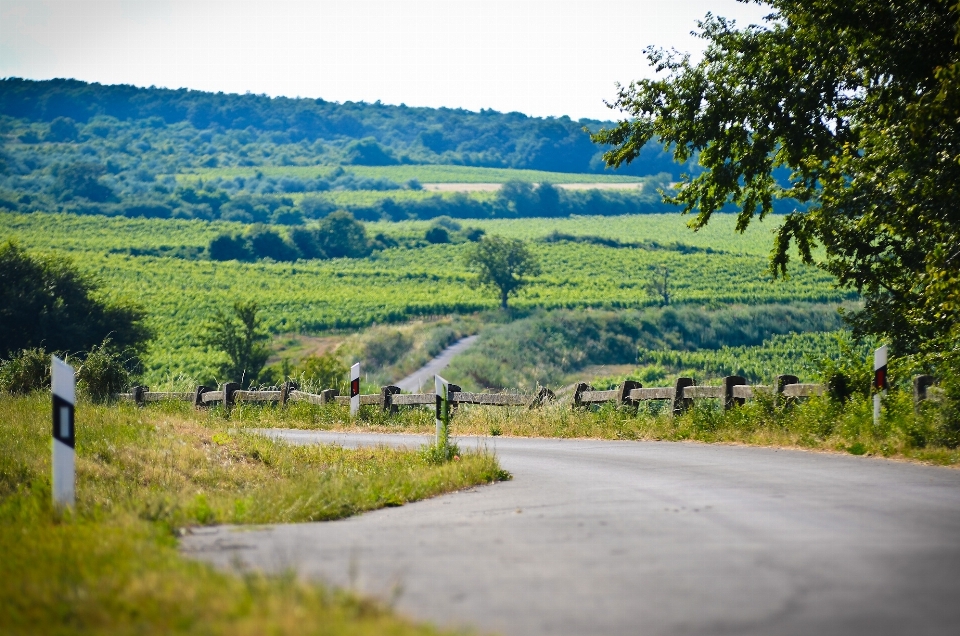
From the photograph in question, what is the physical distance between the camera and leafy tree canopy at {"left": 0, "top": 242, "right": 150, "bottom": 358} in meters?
52.7

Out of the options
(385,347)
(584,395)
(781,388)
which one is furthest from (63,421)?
(385,347)

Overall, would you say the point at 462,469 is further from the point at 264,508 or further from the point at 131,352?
the point at 131,352

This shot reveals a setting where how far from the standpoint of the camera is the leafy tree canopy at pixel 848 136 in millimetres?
16656

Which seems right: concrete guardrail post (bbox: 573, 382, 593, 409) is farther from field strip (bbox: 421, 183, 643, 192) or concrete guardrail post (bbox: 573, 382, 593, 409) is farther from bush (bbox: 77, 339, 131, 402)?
field strip (bbox: 421, 183, 643, 192)

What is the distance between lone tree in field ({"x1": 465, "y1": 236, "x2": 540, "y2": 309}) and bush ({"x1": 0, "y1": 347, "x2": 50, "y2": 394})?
6465 centimetres

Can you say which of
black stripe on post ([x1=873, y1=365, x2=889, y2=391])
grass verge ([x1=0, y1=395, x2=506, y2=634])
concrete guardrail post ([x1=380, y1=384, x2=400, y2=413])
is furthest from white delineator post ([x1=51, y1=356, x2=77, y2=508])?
concrete guardrail post ([x1=380, y1=384, x2=400, y2=413])

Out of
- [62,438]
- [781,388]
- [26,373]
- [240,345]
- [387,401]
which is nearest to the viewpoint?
[62,438]

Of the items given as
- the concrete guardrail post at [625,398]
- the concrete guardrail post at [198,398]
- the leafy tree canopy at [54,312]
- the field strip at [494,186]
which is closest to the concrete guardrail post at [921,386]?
the concrete guardrail post at [625,398]

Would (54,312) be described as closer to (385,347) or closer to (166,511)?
(385,347)

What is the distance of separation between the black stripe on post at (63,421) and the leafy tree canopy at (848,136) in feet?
37.5

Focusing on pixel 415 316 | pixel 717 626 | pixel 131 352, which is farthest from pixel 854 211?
pixel 415 316

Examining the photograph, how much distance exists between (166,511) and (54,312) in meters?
47.3

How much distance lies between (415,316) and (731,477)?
250 feet

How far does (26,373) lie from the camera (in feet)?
90.5
